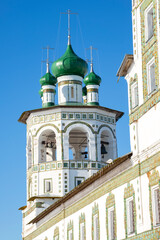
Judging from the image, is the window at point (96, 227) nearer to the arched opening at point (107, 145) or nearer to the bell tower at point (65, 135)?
the bell tower at point (65, 135)

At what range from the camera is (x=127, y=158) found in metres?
14.9

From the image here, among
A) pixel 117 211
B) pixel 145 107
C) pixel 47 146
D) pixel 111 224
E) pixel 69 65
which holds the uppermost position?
pixel 69 65

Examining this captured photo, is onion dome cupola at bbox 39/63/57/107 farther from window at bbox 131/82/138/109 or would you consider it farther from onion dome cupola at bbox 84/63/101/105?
window at bbox 131/82/138/109

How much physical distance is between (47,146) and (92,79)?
3635 mm

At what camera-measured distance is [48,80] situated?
2914 centimetres

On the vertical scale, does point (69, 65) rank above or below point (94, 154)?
above

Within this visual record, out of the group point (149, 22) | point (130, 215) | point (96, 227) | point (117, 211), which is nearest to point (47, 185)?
point (96, 227)

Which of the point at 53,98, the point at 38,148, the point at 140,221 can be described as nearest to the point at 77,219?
the point at 140,221

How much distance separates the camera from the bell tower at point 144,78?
13367 mm

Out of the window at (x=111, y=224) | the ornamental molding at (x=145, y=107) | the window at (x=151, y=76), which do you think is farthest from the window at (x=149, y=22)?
the window at (x=111, y=224)

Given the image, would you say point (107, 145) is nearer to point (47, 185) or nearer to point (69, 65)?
point (47, 185)

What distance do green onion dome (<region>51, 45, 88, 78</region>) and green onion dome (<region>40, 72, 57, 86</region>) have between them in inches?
13.2

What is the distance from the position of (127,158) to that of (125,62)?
7.33 feet

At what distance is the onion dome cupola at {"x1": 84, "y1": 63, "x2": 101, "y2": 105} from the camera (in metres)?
28.4
